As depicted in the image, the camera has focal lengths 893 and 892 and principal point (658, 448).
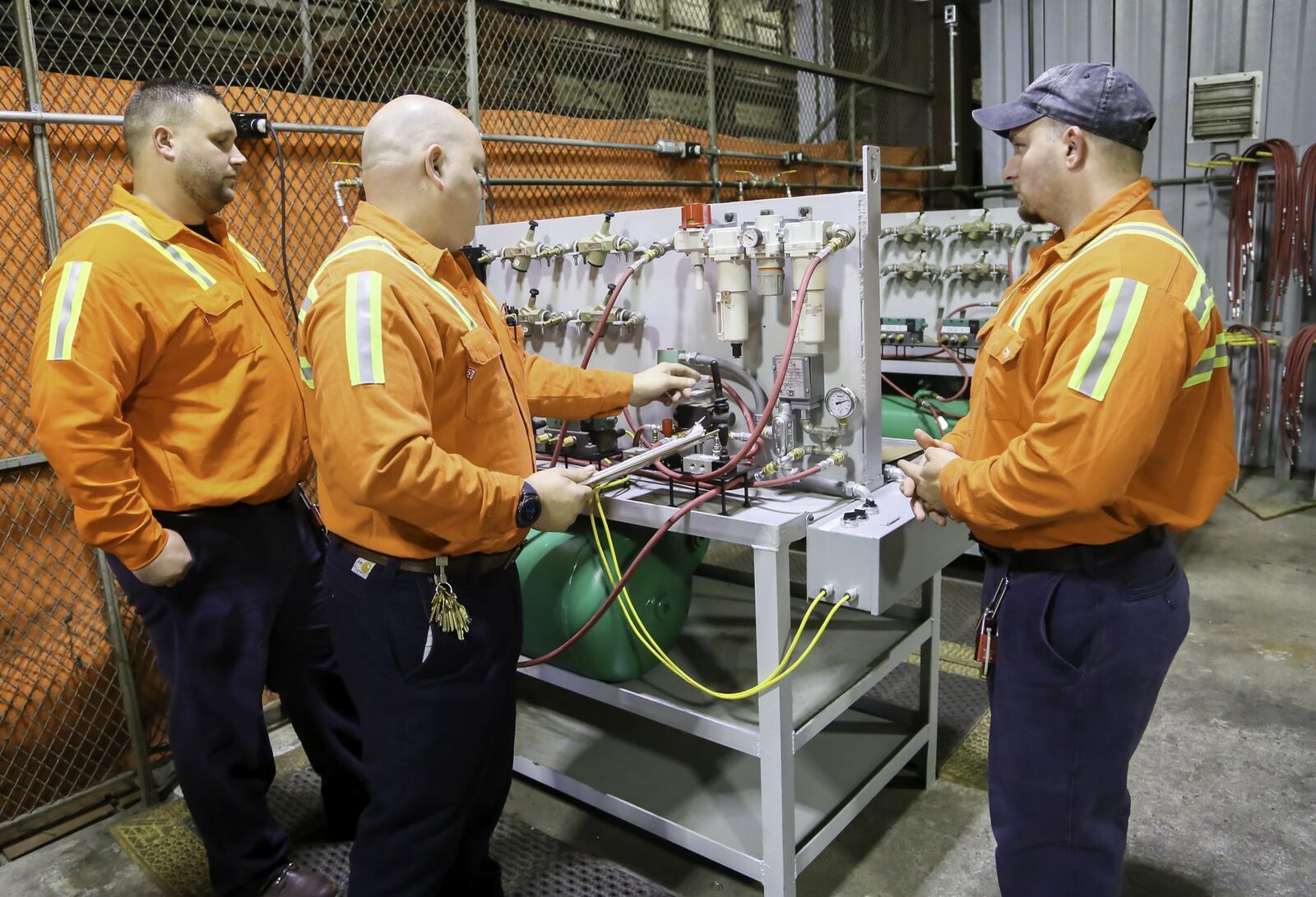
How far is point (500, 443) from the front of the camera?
5.07ft

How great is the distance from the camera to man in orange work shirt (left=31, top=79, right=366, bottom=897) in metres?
1.66

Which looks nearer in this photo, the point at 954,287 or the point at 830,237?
the point at 830,237

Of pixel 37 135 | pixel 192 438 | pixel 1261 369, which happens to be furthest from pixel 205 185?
pixel 1261 369

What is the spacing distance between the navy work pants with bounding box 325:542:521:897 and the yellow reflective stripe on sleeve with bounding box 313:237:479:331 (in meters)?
0.44

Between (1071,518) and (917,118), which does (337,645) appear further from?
(917,118)

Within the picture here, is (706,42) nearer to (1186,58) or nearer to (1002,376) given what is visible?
(1186,58)

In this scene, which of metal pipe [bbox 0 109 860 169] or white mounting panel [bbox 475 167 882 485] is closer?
white mounting panel [bbox 475 167 882 485]

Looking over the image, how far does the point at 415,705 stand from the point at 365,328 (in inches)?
24.9

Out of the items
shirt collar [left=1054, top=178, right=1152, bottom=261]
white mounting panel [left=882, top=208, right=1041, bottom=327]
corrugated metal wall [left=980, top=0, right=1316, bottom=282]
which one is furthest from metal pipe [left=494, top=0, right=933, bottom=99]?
shirt collar [left=1054, top=178, right=1152, bottom=261]

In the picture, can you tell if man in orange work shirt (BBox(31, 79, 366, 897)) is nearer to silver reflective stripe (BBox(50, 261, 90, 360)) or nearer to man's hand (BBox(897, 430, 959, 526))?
silver reflective stripe (BBox(50, 261, 90, 360))

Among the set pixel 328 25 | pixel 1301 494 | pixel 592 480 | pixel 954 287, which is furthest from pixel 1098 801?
pixel 1301 494

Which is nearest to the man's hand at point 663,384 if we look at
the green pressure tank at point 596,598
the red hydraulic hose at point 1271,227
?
the green pressure tank at point 596,598

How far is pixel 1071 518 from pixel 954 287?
10.4ft

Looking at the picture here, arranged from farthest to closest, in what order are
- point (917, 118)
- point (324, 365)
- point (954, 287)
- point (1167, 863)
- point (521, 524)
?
point (917, 118), point (954, 287), point (1167, 863), point (521, 524), point (324, 365)
